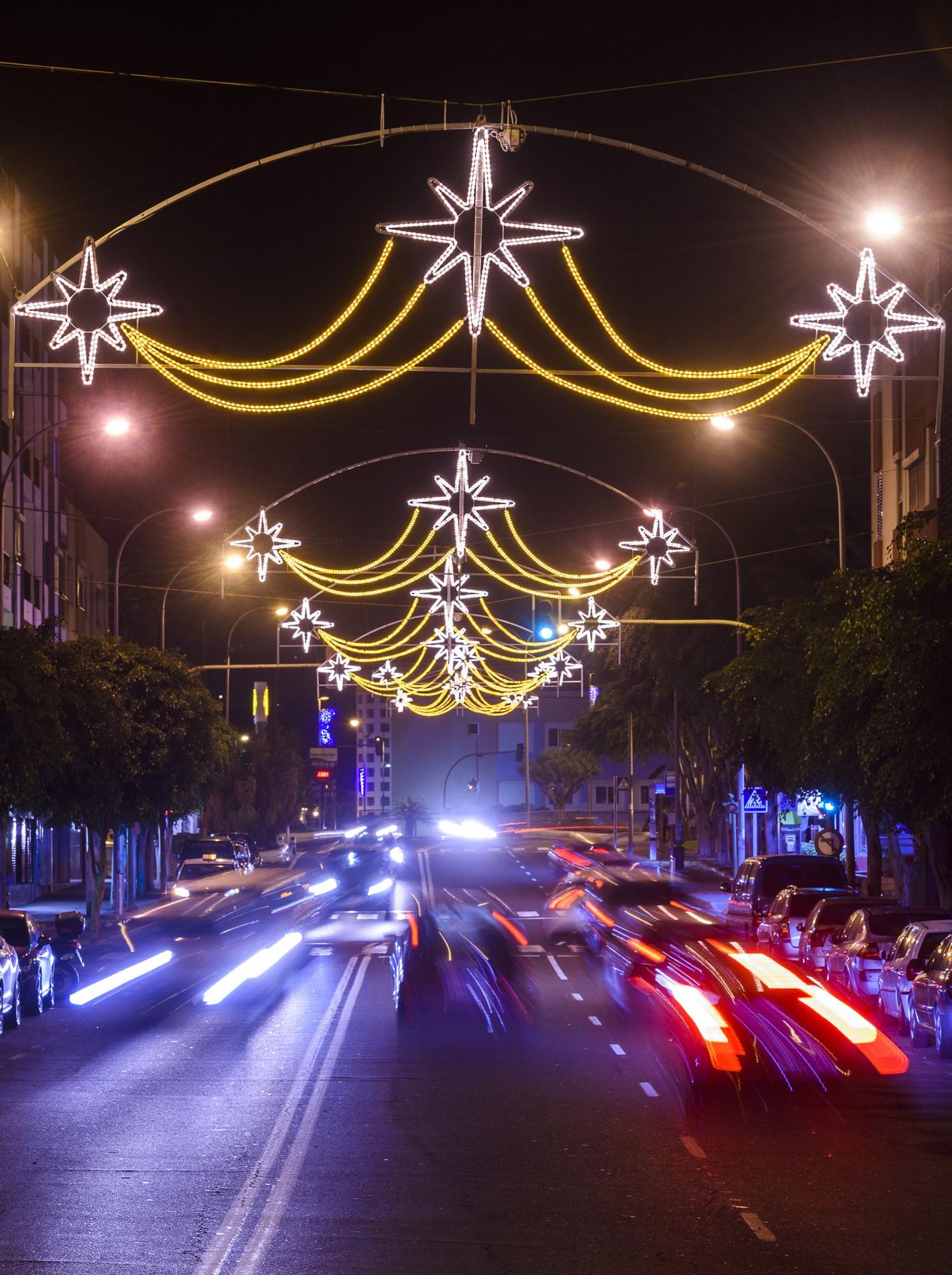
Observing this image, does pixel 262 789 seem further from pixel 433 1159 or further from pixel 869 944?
pixel 433 1159

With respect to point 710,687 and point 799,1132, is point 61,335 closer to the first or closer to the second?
point 799,1132

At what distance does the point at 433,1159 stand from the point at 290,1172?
1.31 m

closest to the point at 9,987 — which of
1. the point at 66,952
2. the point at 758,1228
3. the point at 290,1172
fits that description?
the point at 66,952

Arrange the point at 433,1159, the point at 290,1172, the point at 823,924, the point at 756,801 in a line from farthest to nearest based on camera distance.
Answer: the point at 756,801 → the point at 823,924 → the point at 433,1159 → the point at 290,1172

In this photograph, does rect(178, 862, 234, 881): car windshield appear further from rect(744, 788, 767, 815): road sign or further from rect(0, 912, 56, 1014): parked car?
rect(0, 912, 56, 1014): parked car

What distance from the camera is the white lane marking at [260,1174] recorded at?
9883 millimetres

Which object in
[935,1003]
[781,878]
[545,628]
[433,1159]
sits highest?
[545,628]

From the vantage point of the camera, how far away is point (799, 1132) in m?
14.8

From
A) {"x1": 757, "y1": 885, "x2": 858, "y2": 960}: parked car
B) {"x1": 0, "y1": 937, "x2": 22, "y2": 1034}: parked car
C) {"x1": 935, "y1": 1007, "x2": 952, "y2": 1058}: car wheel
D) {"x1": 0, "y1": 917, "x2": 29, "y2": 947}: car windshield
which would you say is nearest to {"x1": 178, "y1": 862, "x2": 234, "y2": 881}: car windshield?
{"x1": 757, "y1": 885, "x2": 858, "y2": 960}: parked car

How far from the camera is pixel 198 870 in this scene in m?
59.1

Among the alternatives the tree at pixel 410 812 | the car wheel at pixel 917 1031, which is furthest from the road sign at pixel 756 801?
the tree at pixel 410 812

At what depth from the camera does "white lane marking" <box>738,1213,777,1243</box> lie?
10.5 m

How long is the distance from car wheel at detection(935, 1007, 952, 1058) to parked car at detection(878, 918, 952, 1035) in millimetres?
1206

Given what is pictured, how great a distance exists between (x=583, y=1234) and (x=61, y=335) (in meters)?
11.1
